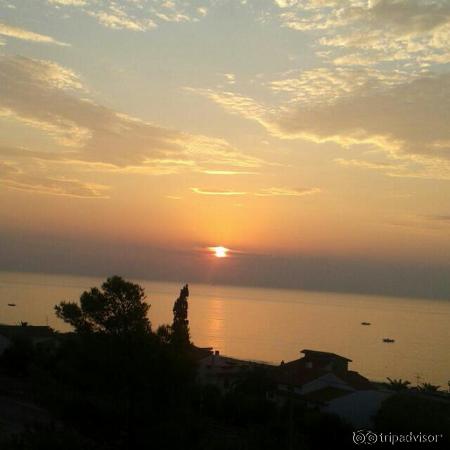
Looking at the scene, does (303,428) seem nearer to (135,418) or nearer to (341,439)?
(341,439)

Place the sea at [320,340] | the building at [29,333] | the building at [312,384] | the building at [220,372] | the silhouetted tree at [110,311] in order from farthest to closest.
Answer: the sea at [320,340], the building at [220,372], the building at [29,333], the building at [312,384], the silhouetted tree at [110,311]

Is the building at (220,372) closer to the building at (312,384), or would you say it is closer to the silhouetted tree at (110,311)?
the building at (312,384)

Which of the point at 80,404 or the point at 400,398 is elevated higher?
the point at 80,404

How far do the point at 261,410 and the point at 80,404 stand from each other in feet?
52.3

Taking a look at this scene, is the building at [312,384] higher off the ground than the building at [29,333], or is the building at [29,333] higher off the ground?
the building at [29,333]

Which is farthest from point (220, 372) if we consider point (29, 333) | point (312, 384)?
point (29, 333)

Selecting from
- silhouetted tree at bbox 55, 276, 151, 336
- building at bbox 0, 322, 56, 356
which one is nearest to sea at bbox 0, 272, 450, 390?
building at bbox 0, 322, 56, 356

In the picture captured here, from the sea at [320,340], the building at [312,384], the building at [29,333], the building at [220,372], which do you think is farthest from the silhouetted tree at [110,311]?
the sea at [320,340]

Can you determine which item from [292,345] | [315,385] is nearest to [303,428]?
[315,385]

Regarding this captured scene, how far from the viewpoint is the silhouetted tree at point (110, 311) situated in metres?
13.9

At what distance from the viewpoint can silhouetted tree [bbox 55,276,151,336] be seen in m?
13.9

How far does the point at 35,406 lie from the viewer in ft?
73.0

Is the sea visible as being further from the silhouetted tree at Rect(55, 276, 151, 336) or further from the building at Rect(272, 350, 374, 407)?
the silhouetted tree at Rect(55, 276, 151, 336)

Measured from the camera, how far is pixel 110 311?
13969 mm
